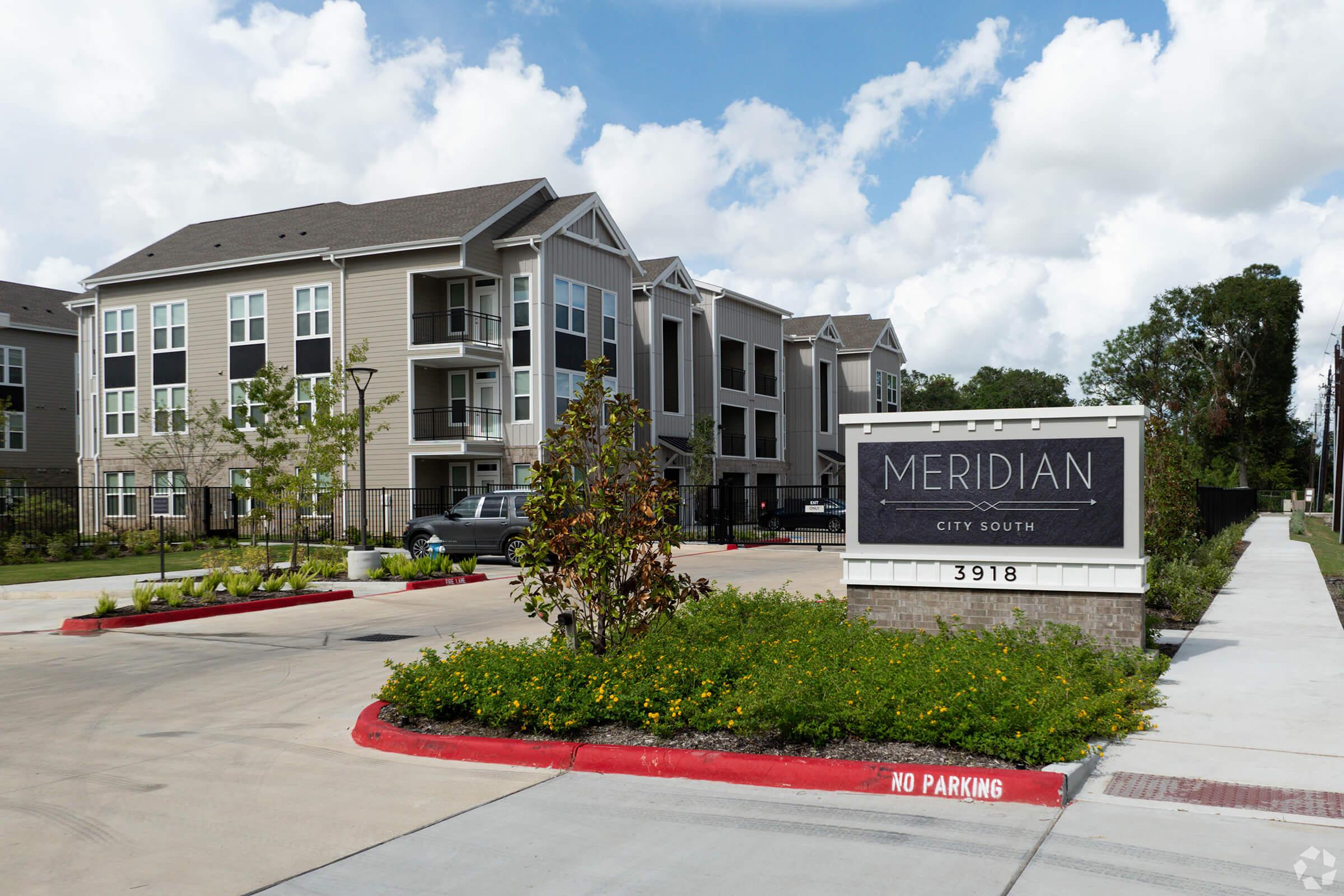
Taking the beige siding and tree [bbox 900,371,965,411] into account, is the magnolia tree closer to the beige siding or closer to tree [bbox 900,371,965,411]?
the beige siding

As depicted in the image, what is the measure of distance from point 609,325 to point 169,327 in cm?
1600

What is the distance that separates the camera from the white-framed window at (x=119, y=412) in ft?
129

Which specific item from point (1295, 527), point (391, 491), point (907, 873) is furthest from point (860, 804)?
point (1295, 527)

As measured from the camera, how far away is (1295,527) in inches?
1501

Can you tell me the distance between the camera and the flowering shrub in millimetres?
7008

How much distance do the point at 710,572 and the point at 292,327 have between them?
63.8ft

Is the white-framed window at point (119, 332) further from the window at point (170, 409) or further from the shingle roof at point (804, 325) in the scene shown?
the shingle roof at point (804, 325)

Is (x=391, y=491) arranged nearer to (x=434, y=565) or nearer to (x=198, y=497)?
(x=198, y=497)

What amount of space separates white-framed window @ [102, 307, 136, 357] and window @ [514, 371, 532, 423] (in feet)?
52.0

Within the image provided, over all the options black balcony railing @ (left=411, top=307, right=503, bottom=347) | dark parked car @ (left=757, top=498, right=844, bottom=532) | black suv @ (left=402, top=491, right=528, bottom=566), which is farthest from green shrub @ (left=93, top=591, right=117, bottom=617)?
dark parked car @ (left=757, top=498, right=844, bottom=532)

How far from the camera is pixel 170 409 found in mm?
38344

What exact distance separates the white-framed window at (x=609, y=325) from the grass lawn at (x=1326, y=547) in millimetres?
21287

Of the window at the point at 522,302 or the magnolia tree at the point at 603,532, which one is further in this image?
the window at the point at 522,302

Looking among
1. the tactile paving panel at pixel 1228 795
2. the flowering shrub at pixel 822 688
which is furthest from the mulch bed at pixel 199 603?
the tactile paving panel at pixel 1228 795
